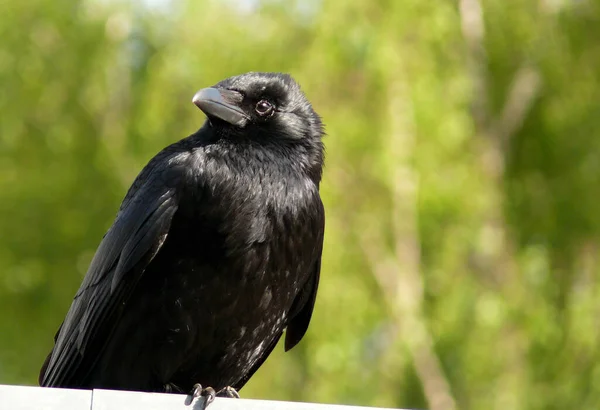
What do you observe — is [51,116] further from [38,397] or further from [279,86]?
[38,397]

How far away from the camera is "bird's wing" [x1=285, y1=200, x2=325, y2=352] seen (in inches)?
194

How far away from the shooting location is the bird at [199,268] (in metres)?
4.53

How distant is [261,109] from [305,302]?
3.20 feet

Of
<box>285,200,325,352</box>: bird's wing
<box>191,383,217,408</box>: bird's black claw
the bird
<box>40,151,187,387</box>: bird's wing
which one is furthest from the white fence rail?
<box>285,200,325,352</box>: bird's wing

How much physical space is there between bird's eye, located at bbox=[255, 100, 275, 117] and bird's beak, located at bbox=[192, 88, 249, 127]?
0.29 ft

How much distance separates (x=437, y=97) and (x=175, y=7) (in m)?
4.54

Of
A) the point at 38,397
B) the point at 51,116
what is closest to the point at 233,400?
the point at 38,397

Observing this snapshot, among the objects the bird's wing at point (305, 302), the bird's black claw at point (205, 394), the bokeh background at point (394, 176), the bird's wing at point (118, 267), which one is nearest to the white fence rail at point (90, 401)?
the bird's black claw at point (205, 394)

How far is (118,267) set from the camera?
4.66 metres

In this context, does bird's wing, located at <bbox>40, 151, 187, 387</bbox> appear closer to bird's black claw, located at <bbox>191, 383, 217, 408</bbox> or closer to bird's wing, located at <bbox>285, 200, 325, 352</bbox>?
bird's wing, located at <bbox>285, 200, 325, 352</bbox>

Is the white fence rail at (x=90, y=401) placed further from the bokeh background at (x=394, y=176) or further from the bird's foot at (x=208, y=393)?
the bokeh background at (x=394, y=176)

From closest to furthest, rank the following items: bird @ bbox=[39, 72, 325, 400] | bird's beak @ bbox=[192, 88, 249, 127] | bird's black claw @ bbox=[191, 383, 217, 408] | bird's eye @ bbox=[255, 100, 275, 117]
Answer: bird's black claw @ bbox=[191, 383, 217, 408], bird @ bbox=[39, 72, 325, 400], bird's beak @ bbox=[192, 88, 249, 127], bird's eye @ bbox=[255, 100, 275, 117]

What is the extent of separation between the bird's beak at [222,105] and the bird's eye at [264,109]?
0.09 metres

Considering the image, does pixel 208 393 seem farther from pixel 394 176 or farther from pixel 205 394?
pixel 394 176
